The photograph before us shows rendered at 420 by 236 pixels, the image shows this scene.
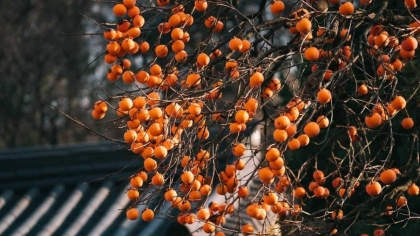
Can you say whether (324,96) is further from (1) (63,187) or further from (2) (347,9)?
(1) (63,187)

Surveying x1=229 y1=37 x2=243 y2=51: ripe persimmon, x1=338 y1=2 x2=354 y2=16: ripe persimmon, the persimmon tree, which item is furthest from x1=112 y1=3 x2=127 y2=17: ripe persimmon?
x1=338 y1=2 x2=354 y2=16: ripe persimmon

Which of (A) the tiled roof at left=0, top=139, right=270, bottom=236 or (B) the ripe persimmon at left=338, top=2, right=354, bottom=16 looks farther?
(A) the tiled roof at left=0, top=139, right=270, bottom=236

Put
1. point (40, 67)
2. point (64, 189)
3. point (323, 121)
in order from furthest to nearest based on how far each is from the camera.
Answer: point (40, 67)
point (64, 189)
point (323, 121)

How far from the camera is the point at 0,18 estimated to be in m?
17.1

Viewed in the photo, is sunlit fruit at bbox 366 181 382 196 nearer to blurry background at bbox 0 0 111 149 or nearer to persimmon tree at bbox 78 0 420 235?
persimmon tree at bbox 78 0 420 235

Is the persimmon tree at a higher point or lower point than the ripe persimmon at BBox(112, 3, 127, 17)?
lower

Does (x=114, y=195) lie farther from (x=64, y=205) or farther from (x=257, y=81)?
(x=257, y=81)

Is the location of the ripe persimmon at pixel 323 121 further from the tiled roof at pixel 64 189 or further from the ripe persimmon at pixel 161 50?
the tiled roof at pixel 64 189

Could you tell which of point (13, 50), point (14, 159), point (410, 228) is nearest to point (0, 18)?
point (13, 50)

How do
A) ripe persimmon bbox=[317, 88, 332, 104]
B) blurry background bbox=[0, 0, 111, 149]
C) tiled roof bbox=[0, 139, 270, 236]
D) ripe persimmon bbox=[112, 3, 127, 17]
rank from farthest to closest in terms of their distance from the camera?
1. blurry background bbox=[0, 0, 111, 149]
2. tiled roof bbox=[0, 139, 270, 236]
3. ripe persimmon bbox=[112, 3, 127, 17]
4. ripe persimmon bbox=[317, 88, 332, 104]

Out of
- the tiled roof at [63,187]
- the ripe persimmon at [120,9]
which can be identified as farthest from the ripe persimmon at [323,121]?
the tiled roof at [63,187]

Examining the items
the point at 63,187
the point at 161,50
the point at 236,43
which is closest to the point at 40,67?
the point at 63,187

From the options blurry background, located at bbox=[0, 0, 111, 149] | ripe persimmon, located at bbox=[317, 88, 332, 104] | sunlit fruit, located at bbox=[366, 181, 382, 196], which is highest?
ripe persimmon, located at bbox=[317, 88, 332, 104]

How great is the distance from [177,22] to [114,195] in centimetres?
202
